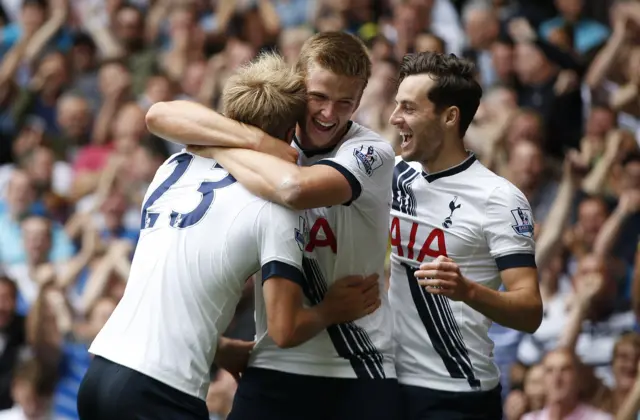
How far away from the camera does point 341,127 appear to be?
423 cm

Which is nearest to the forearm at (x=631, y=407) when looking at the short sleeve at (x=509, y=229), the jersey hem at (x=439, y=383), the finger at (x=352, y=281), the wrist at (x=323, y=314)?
the jersey hem at (x=439, y=383)

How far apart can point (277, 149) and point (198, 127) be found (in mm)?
307

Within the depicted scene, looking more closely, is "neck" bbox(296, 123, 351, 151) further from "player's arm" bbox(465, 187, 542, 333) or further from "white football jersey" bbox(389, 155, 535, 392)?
"player's arm" bbox(465, 187, 542, 333)

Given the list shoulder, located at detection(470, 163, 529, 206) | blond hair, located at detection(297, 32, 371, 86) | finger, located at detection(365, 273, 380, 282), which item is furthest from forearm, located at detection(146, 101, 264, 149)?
shoulder, located at detection(470, 163, 529, 206)

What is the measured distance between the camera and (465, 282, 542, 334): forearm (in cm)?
409

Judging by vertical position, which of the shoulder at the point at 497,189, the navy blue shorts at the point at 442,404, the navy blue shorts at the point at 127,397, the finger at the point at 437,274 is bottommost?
the navy blue shorts at the point at 442,404

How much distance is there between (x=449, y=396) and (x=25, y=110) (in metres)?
7.47

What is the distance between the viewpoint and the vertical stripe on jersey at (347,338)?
415 centimetres

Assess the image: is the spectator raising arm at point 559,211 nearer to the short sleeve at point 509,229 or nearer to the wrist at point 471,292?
the short sleeve at point 509,229

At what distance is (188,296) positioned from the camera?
3.73 meters

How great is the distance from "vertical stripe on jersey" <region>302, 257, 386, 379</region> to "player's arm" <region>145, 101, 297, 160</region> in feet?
1.55

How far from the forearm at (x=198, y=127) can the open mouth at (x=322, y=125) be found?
0.29 m

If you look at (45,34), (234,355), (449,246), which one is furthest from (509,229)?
(45,34)

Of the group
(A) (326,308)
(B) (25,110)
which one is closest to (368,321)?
(A) (326,308)
